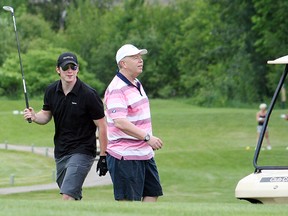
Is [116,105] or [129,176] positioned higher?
[116,105]

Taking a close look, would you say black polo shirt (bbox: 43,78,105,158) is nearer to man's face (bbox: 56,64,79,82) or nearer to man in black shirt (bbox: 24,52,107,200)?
man in black shirt (bbox: 24,52,107,200)

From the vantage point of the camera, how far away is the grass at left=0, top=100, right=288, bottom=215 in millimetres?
8742

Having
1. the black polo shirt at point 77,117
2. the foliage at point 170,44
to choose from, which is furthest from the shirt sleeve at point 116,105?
the foliage at point 170,44

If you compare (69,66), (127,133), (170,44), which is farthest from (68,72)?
(170,44)

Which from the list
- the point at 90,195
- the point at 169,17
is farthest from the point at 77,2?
the point at 90,195

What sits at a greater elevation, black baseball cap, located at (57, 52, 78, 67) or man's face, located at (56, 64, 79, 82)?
black baseball cap, located at (57, 52, 78, 67)

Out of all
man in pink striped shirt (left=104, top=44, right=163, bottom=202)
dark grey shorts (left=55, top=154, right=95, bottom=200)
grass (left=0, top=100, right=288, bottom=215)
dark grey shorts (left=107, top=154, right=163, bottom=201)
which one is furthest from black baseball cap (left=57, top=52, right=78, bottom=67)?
grass (left=0, top=100, right=288, bottom=215)

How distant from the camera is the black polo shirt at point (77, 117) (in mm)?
11062

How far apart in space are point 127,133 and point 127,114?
21 centimetres

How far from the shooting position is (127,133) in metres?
10.5

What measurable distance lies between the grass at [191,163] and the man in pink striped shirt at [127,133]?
479mm

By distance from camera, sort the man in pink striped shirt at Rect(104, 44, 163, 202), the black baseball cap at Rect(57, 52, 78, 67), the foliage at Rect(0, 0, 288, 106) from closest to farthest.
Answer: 1. the man in pink striped shirt at Rect(104, 44, 163, 202)
2. the black baseball cap at Rect(57, 52, 78, 67)
3. the foliage at Rect(0, 0, 288, 106)

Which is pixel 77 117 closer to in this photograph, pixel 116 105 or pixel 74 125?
pixel 74 125

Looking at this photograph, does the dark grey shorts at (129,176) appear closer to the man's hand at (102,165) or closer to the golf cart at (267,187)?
the man's hand at (102,165)
